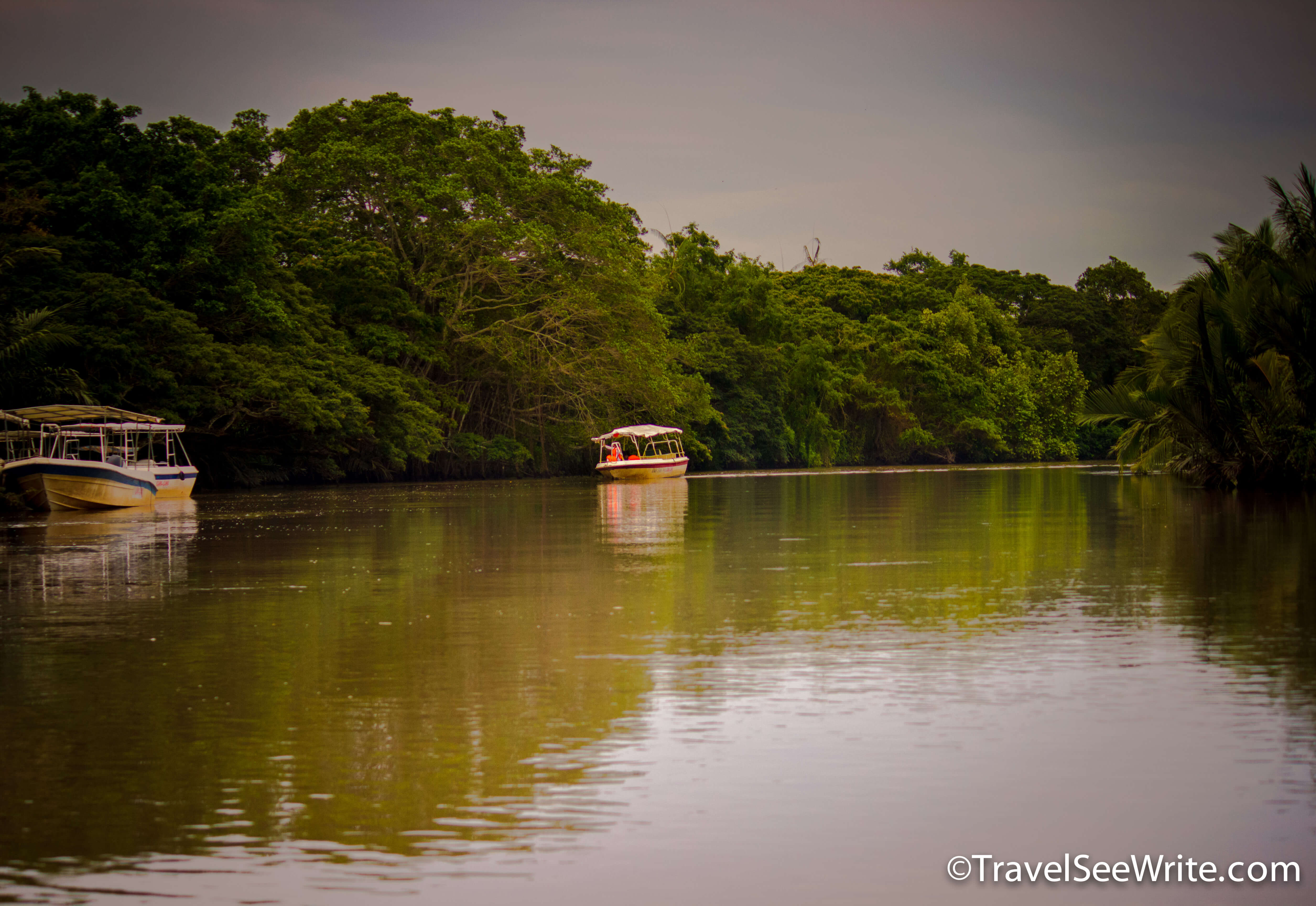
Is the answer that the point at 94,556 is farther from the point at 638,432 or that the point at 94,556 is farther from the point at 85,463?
the point at 638,432

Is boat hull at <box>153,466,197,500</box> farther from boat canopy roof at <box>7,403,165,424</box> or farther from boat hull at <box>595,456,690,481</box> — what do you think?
boat hull at <box>595,456,690,481</box>

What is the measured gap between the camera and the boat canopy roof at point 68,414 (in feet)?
91.5

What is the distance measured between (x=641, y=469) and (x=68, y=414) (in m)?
21.6

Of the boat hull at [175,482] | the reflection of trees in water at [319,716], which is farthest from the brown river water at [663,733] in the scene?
the boat hull at [175,482]

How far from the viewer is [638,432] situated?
47.1 meters

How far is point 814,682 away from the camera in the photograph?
692cm

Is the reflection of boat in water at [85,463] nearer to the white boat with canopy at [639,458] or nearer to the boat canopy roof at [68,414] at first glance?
the boat canopy roof at [68,414]

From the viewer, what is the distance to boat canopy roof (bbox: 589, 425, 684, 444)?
4703 centimetres

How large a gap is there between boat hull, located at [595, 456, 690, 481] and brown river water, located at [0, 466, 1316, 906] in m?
33.0

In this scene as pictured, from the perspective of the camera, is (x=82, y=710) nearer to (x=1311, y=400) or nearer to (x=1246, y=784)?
(x=1246, y=784)

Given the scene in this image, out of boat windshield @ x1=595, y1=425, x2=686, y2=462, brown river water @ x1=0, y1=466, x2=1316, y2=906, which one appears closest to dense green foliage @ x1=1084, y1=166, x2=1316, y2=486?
brown river water @ x1=0, y1=466, x2=1316, y2=906

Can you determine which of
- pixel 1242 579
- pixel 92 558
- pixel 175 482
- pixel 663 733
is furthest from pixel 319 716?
pixel 175 482

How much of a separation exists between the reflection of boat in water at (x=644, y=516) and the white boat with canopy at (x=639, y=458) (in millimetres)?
5435

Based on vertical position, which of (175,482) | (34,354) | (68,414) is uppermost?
(34,354)
